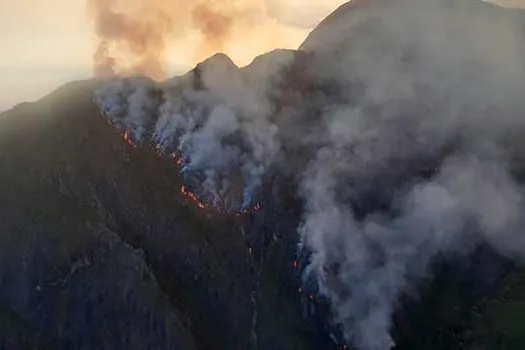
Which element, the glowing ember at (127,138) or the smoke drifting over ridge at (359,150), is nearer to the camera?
the smoke drifting over ridge at (359,150)

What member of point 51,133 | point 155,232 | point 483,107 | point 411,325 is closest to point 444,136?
point 483,107

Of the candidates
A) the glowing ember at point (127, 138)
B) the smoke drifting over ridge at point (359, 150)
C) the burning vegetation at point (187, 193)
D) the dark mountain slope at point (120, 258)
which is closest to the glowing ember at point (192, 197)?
the burning vegetation at point (187, 193)

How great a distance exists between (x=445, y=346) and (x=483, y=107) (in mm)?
58297

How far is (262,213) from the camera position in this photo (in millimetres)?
160000

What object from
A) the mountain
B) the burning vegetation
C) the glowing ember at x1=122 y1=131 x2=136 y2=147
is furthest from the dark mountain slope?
the glowing ember at x1=122 y1=131 x2=136 y2=147

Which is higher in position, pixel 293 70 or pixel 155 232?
pixel 293 70

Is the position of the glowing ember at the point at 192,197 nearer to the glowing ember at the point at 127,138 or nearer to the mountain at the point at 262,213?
the mountain at the point at 262,213

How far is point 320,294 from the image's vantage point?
152m

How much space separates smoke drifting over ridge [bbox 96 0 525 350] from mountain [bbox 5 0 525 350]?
12.4 inches

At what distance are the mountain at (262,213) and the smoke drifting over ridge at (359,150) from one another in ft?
1.03

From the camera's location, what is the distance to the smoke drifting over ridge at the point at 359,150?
516 feet

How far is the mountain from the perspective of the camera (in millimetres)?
148250

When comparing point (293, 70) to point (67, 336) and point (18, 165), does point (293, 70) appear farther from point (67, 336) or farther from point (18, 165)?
point (67, 336)

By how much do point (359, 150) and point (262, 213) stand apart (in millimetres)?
23589
